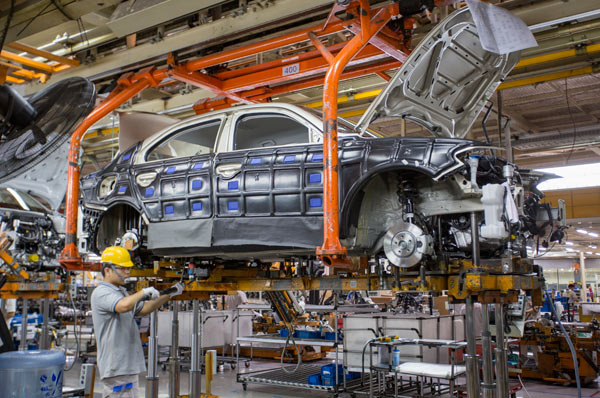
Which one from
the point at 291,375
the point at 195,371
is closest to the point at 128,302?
the point at 195,371

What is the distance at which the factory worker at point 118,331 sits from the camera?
4.18m

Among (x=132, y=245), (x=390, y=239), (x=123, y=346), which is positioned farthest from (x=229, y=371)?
(x=390, y=239)

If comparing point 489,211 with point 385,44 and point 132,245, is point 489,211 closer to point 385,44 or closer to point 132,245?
point 385,44

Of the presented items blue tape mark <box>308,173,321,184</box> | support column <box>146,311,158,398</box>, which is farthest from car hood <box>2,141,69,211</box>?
blue tape mark <box>308,173,321,184</box>

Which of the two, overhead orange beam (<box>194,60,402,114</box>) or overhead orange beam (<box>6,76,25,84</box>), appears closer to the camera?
overhead orange beam (<box>194,60,402,114</box>)

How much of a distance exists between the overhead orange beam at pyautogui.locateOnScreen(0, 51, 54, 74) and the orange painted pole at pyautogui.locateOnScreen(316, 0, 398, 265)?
4.75m

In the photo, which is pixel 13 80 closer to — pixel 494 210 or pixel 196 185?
pixel 196 185

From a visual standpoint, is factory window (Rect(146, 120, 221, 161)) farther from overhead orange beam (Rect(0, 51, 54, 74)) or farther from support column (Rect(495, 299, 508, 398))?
support column (Rect(495, 299, 508, 398))

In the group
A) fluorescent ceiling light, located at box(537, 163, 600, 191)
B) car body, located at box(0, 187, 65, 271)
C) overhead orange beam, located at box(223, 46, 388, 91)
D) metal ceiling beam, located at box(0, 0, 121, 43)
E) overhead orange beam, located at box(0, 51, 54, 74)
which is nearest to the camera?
metal ceiling beam, located at box(0, 0, 121, 43)

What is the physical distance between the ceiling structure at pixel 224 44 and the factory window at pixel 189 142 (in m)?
1.02

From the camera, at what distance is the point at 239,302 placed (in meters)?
14.6

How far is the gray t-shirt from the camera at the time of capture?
4199mm

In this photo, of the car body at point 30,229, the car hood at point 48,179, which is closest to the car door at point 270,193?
the car hood at point 48,179

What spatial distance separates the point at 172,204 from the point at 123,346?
4.61 ft
